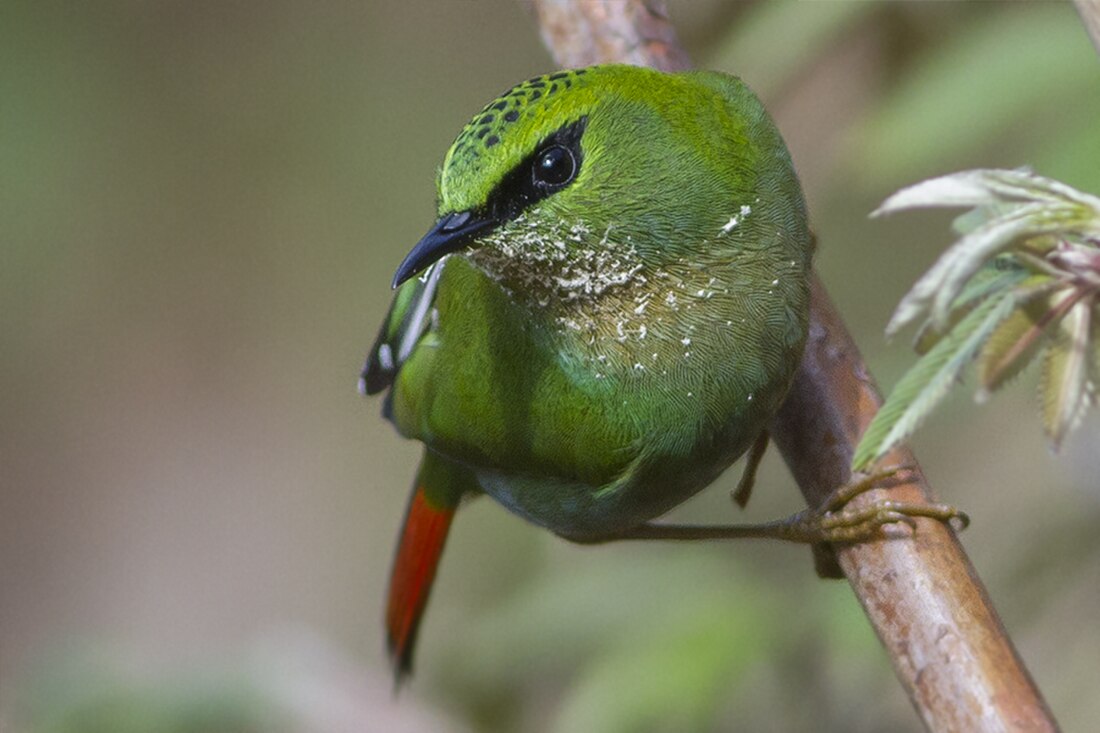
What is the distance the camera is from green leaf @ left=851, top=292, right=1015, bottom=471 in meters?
1.24

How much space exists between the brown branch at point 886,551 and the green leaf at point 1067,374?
305 millimetres

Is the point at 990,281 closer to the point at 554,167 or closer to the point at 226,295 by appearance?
the point at 554,167

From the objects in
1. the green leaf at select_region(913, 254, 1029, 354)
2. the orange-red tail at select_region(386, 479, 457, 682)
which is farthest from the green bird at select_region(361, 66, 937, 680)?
the green leaf at select_region(913, 254, 1029, 354)

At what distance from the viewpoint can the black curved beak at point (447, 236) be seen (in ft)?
6.29

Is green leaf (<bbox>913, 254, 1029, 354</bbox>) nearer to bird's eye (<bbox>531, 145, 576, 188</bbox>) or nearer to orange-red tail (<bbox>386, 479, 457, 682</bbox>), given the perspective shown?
bird's eye (<bbox>531, 145, 576, 188</bbox>)

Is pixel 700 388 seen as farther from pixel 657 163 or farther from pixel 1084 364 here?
pixel 1084 364

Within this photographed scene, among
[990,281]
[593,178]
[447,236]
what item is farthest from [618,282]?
[990,281]

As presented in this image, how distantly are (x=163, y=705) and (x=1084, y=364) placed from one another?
4.95ft

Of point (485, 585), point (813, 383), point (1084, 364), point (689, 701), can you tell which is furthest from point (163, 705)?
point (485, 585)

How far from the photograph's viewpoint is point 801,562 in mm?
2822

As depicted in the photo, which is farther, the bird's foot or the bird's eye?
the bird's eye

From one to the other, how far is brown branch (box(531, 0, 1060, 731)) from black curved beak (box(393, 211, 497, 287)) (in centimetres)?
52

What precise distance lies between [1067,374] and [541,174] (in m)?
0.85

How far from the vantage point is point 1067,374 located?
4.22ft
